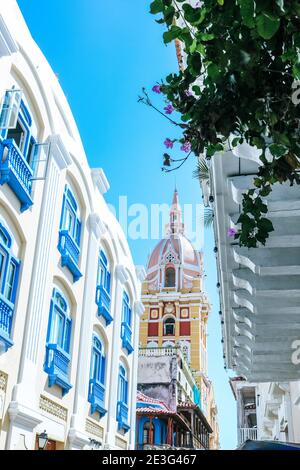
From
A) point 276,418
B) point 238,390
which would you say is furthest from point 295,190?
point 238,390

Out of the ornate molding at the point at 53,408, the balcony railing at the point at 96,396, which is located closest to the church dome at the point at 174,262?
the balcony railing at the point at 96,396

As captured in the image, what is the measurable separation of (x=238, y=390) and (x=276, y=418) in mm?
13361

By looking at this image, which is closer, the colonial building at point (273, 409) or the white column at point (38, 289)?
the white column at point (38, 289)

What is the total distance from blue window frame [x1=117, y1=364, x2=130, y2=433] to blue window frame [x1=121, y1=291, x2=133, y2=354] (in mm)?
730

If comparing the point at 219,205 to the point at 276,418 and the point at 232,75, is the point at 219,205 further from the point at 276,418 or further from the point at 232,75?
the point at 276,418

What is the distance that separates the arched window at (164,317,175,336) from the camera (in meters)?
49.6

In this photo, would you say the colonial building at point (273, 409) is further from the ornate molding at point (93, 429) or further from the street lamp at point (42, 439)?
the ornate molding at point (93, 429)

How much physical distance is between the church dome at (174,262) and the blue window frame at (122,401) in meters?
34.7

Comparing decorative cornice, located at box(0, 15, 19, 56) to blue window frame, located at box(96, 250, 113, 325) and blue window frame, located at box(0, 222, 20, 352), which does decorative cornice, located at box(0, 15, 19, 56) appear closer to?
blue window frame, located at box(0, 222, 20, 352)

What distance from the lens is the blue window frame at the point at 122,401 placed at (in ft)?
52.5

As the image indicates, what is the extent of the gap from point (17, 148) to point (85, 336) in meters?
5.52

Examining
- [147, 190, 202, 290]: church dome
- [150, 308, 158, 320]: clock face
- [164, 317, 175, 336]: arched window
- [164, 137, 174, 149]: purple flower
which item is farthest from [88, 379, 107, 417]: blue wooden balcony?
[147, 190, 202, 290]: church dome

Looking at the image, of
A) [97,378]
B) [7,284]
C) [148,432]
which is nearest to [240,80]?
→ [7,284]

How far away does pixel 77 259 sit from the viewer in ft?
40.3
